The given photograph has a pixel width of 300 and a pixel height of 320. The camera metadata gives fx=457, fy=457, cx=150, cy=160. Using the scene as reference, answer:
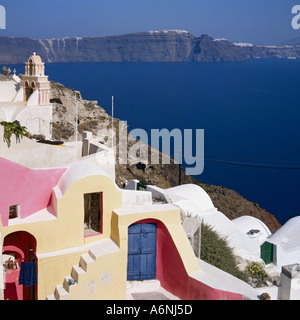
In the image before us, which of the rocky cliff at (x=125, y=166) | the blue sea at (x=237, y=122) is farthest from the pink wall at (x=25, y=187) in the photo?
the blue sea at (x=237, y=122)

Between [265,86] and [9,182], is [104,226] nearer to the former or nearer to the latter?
[9,182]

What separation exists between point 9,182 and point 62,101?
26.3 m

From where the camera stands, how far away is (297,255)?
20422 mm

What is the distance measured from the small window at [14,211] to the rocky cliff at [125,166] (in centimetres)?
1875

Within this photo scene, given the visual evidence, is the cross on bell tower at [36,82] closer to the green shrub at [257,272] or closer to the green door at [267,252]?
the green shrub at [257,272]

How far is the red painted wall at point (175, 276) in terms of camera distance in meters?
11.4

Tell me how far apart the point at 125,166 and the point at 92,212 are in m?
21.9

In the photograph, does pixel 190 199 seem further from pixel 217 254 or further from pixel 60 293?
pixel 60 293

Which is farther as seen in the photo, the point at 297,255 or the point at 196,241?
the point at 297,255

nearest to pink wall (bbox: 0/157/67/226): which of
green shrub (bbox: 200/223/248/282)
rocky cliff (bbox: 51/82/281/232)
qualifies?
green shrub (bbox: 200/223/248/282)

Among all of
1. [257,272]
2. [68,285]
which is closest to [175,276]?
[68,285]

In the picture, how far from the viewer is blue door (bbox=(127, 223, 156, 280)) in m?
12.1

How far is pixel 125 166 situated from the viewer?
34125 millimetres
